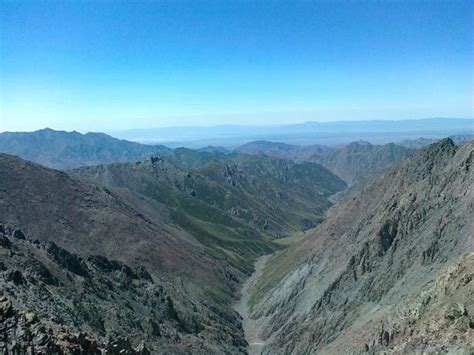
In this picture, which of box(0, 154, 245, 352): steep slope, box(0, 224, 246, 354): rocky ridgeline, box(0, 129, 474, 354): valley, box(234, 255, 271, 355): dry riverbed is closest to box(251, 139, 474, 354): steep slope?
box(0, 129, 474, 354): valley

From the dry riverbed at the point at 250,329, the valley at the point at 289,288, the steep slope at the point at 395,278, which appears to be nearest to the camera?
the valley at the point at 289,288

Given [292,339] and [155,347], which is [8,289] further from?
[292,339]

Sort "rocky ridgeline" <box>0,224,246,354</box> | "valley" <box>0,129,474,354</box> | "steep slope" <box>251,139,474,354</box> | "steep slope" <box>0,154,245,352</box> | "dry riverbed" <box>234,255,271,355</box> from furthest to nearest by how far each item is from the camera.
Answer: "dry riverbed" <box>234,255,271,355</box> < "steep slope" <box>0,154,245,352</box> < "steep slope" <box>251,139,474,354</box> < "valley" <box>0,129,474,354</box> < "rocky ridgeline" <box>0,224,246,354</box>

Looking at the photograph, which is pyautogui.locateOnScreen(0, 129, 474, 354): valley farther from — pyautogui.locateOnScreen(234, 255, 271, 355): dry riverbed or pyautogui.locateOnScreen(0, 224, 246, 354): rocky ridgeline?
pyautogui.locateOnScreen(234, 255, 271, 355): dry riverbed

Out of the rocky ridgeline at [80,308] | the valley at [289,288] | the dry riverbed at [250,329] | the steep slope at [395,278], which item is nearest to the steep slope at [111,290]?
the rocky ridgeline at [80,308]

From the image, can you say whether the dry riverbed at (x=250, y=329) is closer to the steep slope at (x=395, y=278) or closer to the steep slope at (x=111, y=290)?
the steep slope at (x=395, y=278)

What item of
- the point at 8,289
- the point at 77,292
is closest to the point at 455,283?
the point at 8,289
